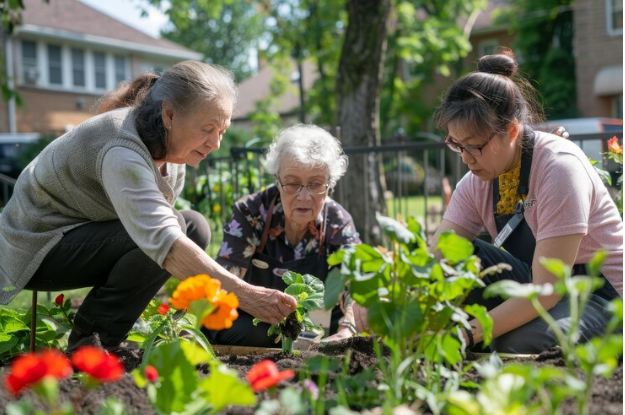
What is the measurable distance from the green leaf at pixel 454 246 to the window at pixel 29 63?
2353cm

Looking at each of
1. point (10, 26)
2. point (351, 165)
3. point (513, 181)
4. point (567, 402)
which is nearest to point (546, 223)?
point (513, 181)

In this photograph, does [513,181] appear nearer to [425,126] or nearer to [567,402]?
[567,402]

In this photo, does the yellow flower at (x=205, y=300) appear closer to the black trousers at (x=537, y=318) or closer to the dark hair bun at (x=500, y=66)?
the black trousers at (x=537, y=318)

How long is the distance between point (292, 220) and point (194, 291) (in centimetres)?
173

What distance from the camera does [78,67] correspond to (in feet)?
79.9

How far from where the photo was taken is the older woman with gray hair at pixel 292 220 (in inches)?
116

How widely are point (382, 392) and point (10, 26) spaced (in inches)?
228

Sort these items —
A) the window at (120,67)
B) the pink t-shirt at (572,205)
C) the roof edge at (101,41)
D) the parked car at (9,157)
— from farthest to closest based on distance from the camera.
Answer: the window at (120,67)
the roof edge at (101,41)
the parked car at (9,157)
the pink t-shirt at (572,205)

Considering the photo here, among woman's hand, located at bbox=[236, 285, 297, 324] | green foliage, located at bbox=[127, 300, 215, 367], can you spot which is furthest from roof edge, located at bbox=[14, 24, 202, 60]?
woman's hand, located at bbox=[236, 285, 297, 324]

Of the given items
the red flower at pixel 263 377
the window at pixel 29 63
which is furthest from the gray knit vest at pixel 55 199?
the window at pixel 29 63

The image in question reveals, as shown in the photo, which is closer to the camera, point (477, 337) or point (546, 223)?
point (477, 337)

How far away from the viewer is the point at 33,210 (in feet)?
8.70

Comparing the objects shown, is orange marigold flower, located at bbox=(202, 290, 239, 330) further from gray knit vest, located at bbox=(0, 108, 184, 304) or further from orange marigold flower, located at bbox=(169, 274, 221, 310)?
gray knit vest, located at bbox=(0, 108, 184, 304)

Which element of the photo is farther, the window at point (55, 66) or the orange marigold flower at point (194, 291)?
the window at point (55, 66)
